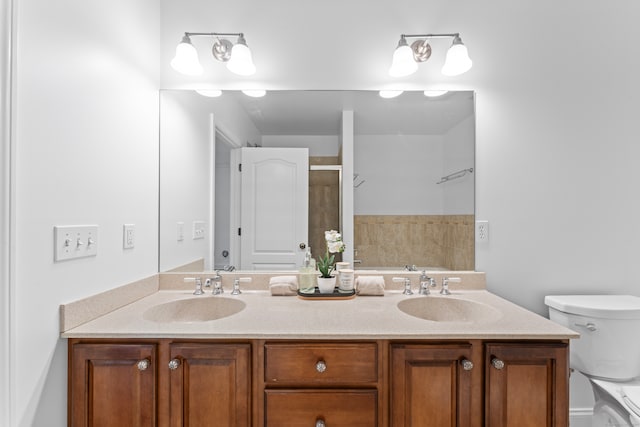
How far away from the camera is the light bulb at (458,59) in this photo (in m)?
1.59

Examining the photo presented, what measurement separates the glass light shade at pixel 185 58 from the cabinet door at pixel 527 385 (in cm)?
177

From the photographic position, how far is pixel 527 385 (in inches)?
42.8

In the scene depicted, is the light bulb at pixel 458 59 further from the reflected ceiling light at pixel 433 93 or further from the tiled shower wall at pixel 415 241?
the tiled shower wall at pixel 415 241

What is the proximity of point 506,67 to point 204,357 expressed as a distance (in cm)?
196

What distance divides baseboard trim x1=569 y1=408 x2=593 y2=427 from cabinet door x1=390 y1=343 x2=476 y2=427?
43.9 inches

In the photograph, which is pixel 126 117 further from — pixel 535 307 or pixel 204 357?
pixel 535 307

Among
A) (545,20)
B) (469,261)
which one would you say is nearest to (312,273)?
(469,261)

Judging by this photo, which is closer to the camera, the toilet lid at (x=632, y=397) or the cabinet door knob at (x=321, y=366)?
the cabinet door knob at (x=321, y=366)

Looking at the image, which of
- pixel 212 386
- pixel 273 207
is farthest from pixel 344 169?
pixel 212 386

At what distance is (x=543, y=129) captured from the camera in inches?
66.7

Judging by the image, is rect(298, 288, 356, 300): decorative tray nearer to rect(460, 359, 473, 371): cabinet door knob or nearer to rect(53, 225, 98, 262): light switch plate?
rect(460, 359, 473, 371): cabinet door knob

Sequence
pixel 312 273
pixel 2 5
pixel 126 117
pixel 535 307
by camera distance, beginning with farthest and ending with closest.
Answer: pixel 535 307
pixel 312 273
pixel 126 117
pixel 2 5

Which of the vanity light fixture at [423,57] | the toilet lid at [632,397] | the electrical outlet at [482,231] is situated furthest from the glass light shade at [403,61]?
the toilet lid at [632,397]

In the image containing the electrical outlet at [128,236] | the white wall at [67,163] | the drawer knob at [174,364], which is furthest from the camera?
the electrical outlet at [128,236]
